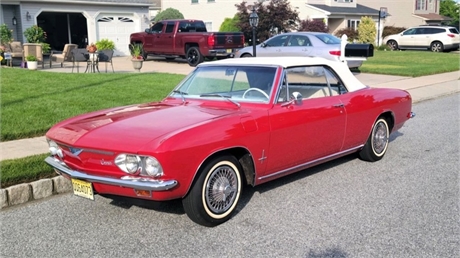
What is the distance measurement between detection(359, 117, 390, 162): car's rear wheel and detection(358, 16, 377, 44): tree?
96.2 feet

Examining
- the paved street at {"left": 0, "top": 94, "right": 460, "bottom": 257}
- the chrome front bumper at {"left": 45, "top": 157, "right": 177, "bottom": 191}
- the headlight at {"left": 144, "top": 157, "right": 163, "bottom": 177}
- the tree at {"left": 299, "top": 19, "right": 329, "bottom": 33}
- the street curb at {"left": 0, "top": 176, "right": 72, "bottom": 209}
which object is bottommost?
the paved street at {"left": 0, "top": 94, "right": 460, "bottom": 257}

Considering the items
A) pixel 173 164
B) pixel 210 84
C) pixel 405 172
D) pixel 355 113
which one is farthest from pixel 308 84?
pixel 173 164

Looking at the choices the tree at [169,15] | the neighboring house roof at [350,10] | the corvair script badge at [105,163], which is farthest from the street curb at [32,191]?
the neighboring house roof at [350,10]

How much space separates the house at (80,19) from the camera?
2319 centimetres

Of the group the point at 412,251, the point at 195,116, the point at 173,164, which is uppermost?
the point at 195,116

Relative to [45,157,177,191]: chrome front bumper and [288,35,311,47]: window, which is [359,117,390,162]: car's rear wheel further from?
[288,35,311,47]: window

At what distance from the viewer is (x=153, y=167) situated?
414cm

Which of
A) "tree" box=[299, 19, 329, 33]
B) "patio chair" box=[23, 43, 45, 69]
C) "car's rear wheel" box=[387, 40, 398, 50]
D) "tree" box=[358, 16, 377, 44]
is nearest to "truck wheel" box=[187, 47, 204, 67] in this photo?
"patio chair" box=[23, 43, 45, 69]

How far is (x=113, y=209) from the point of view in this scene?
198 inches

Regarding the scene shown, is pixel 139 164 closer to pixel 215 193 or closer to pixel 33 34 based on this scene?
pixel 215 193

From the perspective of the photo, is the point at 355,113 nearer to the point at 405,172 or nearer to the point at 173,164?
the point at 405,172

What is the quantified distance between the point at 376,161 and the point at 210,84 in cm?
258

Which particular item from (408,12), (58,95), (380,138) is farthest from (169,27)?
(408,12)

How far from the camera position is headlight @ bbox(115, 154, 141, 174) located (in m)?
4.18
